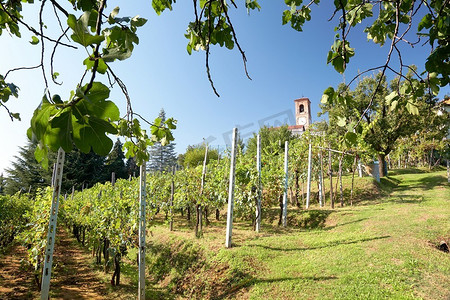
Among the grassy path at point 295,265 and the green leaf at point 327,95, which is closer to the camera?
the green leaf at point 327,95

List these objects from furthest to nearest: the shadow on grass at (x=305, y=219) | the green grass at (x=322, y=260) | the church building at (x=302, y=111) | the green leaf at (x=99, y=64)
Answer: the church building at (x=302, y=111) → the shadow on grass at (x=305, y=219) → the green grass at (x=322, y=260) → the green leaf at (x=99, y=64)

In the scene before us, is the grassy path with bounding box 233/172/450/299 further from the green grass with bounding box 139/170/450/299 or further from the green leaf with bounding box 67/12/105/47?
the green leaf with bounding box 67/12/105/47

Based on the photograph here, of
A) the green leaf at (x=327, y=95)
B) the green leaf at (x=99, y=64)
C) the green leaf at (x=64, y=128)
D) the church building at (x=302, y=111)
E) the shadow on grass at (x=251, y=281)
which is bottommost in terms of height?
the shadow on grass at (x=251, y=281)

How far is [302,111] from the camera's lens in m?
54.2

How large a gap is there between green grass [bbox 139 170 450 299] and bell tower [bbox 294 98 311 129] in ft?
154

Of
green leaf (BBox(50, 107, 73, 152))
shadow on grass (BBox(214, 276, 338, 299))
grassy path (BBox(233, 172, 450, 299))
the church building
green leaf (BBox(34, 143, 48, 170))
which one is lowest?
shadow on grass (BBox(214, 276, 338, 299))

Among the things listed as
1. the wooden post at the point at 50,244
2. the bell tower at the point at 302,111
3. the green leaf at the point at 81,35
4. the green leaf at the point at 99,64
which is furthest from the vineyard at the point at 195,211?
the bell tower at the point at 302,111

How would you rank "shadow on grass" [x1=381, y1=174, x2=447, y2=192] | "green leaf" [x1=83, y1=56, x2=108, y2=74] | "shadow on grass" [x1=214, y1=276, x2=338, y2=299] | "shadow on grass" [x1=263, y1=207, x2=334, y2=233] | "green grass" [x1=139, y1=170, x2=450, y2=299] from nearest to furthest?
"green leaf" [x1=83, y1=56, x2=108, y2=74] < "green grass" [x1=139, y1=170, x2=450, y2=299] < "shadow on grass" [x1=214, y1=276, x2=338, y2=299] < "shadow on grass" [x1=263, y1=207, x2=334, y2=233] < "shadow on grass" [x1=381, y1=174, x2=447, y2=192]

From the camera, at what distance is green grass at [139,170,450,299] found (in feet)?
12.6

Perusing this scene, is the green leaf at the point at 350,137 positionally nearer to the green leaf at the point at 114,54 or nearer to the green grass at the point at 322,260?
the green leaf at the point at 114,54

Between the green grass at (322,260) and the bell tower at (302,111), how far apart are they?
46.9m

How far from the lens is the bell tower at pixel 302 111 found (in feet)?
173

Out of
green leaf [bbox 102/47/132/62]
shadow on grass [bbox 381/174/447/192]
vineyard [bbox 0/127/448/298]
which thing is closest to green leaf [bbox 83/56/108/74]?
green leaf [bbox 102/47/132/62]

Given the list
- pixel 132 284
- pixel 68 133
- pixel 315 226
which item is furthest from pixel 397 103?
pixel 315 226
